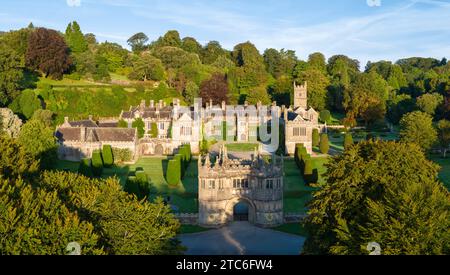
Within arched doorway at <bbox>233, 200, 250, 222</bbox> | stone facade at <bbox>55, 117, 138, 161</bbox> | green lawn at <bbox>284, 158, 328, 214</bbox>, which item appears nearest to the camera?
arched doorway at <bbox>233, 200, 250, 222</bbox>

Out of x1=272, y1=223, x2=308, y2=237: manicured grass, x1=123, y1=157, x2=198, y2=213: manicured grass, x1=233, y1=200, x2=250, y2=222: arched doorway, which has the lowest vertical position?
x1=272, y1=223, x2=308, y2=237: manicured grass

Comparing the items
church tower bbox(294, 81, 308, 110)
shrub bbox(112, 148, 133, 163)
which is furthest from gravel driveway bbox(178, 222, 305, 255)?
church tower bbox(294, 81, 308, 110)

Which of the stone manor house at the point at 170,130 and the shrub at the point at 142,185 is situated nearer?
the shrub at the point at 142,185

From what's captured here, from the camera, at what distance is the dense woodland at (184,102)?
72.5 feet

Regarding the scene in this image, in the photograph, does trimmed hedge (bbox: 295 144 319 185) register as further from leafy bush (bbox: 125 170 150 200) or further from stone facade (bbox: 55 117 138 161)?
stone facade (bbox: 55 117 138 161)

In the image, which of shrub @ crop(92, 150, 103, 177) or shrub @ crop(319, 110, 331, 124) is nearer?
shrub @ crop(92, 150, 103, 177)

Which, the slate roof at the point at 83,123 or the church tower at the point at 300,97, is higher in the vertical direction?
the church tower at the point at 300,97

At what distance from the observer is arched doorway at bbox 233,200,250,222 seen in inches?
1614

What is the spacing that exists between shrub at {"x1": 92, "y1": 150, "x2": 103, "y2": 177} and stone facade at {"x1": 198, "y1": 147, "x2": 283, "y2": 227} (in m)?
18.3

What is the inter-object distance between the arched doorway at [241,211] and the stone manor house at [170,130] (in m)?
22.2

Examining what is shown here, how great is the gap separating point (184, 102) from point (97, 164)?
1822 inches

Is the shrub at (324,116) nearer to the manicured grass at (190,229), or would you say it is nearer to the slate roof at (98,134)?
the slate roof at (98,134)

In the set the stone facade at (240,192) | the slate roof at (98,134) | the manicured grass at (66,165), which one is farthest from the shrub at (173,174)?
the slate roof at (98,134)

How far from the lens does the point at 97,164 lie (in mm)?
54875
